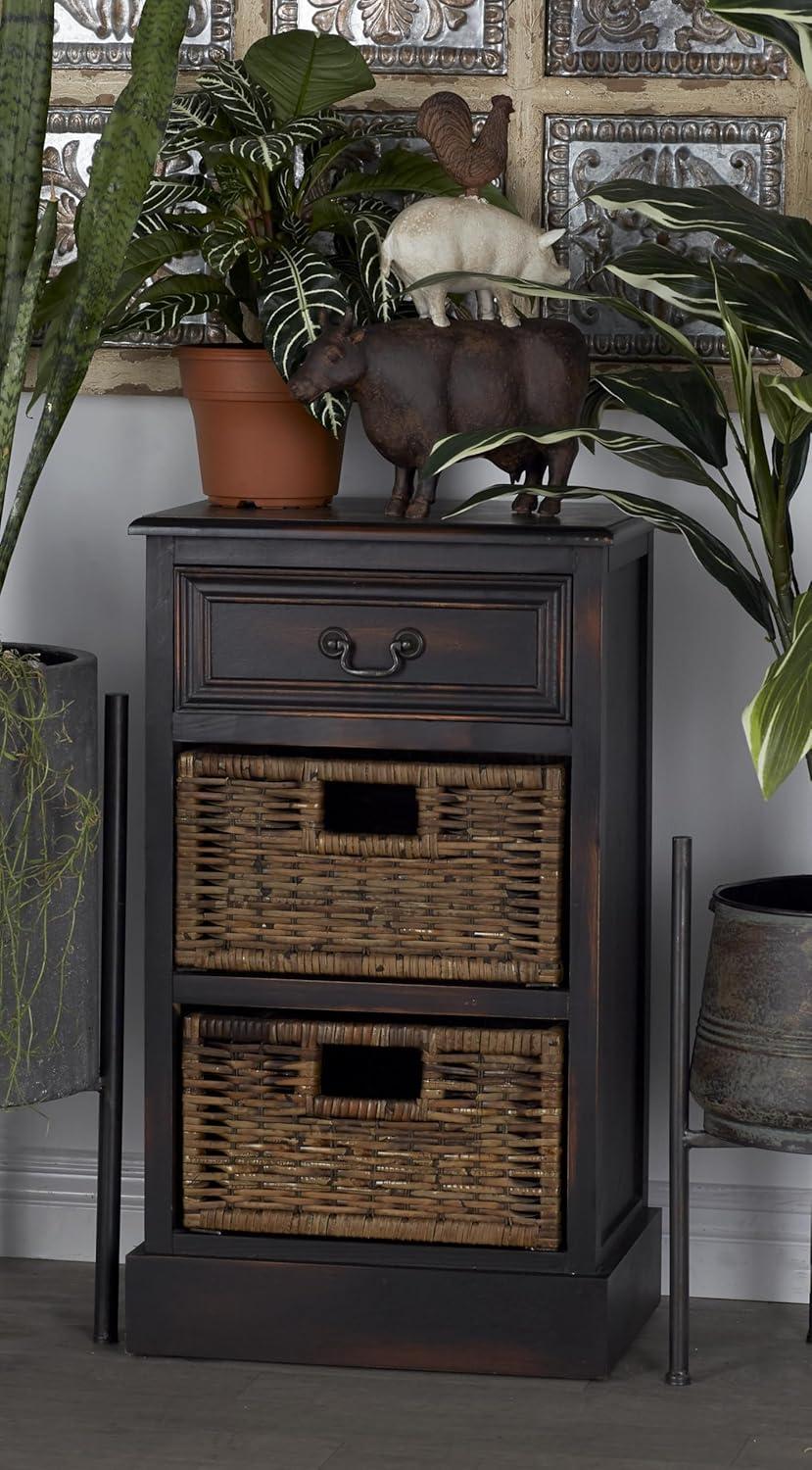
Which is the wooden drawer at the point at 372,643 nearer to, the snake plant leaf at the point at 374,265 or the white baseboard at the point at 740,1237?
the snake plant leaf at the point at 374,265

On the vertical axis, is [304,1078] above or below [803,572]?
below

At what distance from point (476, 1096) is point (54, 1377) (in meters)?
0.60

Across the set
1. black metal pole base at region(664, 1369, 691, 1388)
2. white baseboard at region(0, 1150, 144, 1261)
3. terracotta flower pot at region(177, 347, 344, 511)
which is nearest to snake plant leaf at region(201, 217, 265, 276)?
terracotta flower pot at region(177, 347, 344, 511)

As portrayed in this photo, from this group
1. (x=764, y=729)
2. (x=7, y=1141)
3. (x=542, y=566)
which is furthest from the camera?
(x=7, y=1141)

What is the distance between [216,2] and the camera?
8.70 ft

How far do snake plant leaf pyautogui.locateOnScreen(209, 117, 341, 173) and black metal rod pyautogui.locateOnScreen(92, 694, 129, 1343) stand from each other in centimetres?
66

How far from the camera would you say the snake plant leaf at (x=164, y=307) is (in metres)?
2.43

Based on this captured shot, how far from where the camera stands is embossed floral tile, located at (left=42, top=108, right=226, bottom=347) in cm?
270

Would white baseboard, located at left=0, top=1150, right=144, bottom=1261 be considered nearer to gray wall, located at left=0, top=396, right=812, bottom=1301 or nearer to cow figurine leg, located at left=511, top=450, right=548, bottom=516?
gray wall, located at left=0, top=396, right=812, bottom=1301

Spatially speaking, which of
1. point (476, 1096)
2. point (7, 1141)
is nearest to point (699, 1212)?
point (476, 1096)

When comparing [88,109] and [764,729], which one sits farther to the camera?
[88,109]

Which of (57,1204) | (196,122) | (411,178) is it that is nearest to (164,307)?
(196,122)

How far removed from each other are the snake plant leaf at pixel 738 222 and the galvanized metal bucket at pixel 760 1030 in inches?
28.1

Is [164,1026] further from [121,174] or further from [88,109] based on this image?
[88,109]
